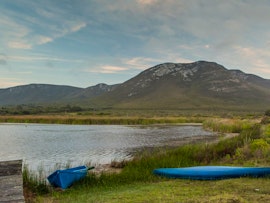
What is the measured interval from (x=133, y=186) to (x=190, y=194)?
114 inches

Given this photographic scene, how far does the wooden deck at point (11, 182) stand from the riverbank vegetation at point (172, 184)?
1.06 m

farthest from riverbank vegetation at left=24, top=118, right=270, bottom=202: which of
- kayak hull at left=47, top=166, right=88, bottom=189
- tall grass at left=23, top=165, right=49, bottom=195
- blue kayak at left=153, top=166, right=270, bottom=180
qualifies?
blue kayak at left=153, top=166, right=270, bottom=180

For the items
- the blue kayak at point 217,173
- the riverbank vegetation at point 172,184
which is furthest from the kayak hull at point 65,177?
the blue kayak at point 217,173

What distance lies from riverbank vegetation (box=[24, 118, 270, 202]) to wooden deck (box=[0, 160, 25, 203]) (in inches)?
41.9

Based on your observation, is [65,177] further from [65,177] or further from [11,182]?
[11,182]

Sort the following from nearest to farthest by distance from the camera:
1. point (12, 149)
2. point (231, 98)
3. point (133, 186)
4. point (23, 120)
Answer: point (133, 186) → point (12, 149) → point (23, 120) → point (231, 98)

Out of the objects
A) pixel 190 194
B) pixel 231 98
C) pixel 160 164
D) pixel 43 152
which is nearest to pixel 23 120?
pixel 43 152

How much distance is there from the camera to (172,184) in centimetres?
1170

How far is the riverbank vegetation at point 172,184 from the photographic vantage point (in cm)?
954

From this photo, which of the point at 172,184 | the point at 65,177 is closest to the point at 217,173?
the point at 172,184

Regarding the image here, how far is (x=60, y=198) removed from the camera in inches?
435

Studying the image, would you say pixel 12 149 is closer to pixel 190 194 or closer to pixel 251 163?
pixel 251 163

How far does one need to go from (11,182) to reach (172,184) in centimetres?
504

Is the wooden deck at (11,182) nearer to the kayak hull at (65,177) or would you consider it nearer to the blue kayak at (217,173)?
the kayak hull at (65,177)
